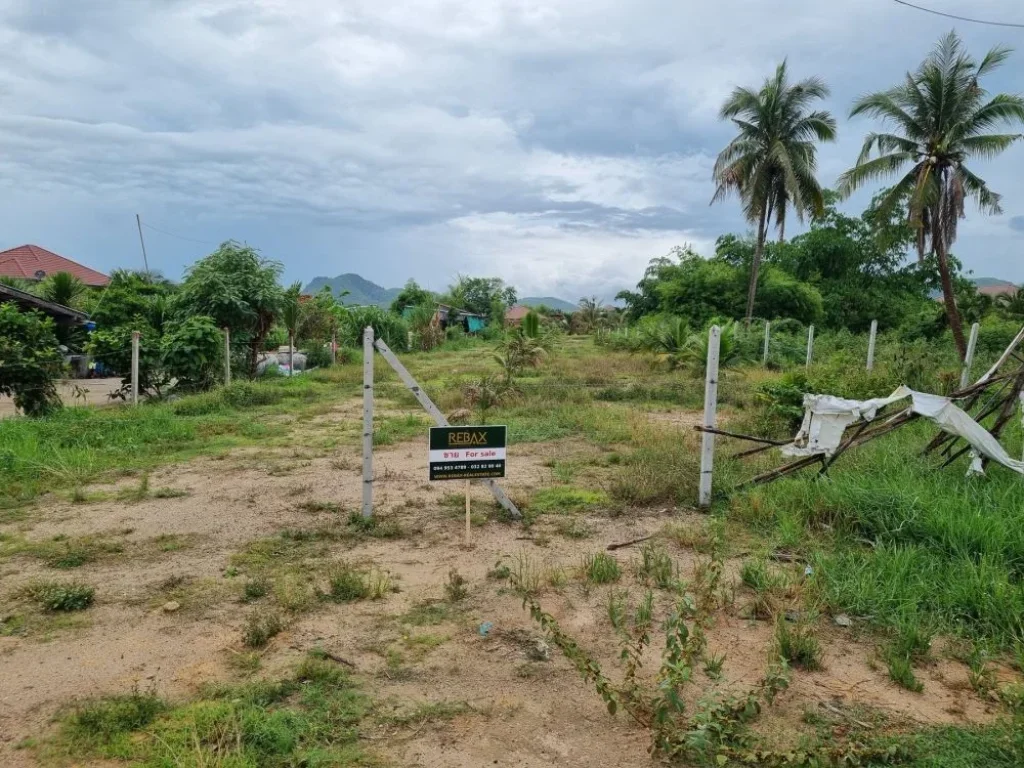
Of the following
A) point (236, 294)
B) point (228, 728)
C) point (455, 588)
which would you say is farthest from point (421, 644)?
point (236, 294)

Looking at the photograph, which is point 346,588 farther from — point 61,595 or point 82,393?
point 82,393

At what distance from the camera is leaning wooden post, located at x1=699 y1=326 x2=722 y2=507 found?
5.63 m

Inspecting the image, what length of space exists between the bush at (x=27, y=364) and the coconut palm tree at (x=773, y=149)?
69.0ft

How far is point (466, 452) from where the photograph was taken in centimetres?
522

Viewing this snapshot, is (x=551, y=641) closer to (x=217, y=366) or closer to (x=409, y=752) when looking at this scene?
(x=409, y=752)

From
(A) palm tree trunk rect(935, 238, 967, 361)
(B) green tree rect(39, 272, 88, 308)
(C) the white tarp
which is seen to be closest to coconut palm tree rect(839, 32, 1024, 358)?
(A) palm tree trunk rect(935, 238, 967, 361)

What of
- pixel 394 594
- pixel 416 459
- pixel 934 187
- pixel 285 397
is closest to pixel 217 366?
pixel 285 397

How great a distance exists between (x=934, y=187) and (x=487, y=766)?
20517 mm

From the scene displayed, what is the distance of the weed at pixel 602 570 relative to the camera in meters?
4.44

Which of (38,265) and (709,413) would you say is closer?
(709,413)

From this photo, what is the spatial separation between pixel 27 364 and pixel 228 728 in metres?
8.70

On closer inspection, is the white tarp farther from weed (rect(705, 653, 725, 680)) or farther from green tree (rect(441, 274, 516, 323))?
green tree (rect(441, 274, 516, 323))

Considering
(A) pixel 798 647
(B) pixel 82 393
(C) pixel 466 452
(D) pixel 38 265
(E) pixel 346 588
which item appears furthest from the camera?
(D) pixel 38 265

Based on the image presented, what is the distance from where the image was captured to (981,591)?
12.8ft
